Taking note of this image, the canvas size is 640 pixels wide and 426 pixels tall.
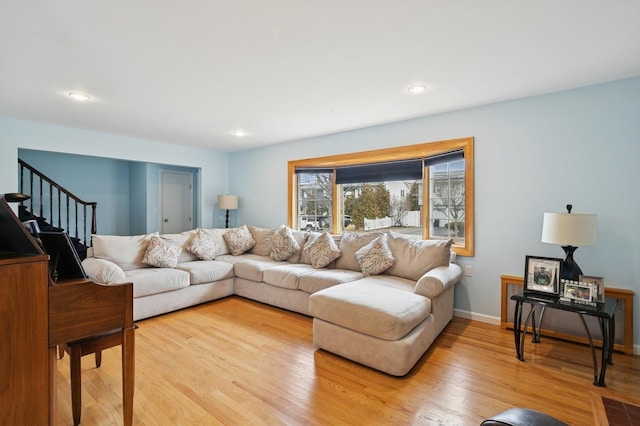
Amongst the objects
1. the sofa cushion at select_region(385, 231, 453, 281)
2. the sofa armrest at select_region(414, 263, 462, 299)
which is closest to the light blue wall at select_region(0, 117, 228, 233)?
the sofa cushion at select_region(385, 231, 453, 281)

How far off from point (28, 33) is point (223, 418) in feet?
8.75

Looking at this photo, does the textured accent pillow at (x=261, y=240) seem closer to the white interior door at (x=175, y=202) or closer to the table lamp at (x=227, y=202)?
the table lamp at (x=227, y=202)

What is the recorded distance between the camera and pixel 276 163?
5379mm

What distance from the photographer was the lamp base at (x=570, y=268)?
100 inches

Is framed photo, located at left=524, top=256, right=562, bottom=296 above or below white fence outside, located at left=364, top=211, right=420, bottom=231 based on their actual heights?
below

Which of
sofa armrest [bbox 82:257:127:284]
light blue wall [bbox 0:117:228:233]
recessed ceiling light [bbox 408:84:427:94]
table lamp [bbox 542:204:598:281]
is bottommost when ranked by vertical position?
sofa armrest [bbox 82:257:127:284]

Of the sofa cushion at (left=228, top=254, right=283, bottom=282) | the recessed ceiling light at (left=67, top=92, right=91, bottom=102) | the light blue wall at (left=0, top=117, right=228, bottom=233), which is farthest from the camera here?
the sofa cushion at (left=228, top=254, right=283, bottom=282)

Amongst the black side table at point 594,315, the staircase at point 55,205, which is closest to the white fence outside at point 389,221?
the black side table at point 594,315

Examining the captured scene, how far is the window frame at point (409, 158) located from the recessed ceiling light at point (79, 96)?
278 cm

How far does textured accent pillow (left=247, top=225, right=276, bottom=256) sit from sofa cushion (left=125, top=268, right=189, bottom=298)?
1.30m

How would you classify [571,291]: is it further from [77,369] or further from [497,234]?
[77,369]

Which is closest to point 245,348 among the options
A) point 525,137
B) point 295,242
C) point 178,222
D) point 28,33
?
point 295,242

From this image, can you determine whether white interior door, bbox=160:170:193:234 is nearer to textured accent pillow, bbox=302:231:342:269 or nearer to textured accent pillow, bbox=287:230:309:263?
textured accent pillow, bbox=287:230:309:263

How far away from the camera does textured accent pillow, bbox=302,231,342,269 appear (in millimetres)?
3887
